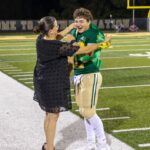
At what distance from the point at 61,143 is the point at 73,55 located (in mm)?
1432

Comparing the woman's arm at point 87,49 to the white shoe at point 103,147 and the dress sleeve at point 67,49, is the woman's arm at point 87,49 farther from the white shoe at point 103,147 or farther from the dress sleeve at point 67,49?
the white shoe at point 103,147

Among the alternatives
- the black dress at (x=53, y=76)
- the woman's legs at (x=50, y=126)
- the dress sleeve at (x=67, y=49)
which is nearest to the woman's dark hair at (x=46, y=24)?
the black dress at (x=53, y=76)

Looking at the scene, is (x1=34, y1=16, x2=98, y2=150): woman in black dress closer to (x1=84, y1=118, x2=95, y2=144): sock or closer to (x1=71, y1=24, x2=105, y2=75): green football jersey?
(x1=71, y1=24, x2=105, y2=75): green football jersey

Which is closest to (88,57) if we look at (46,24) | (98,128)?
(46,24)

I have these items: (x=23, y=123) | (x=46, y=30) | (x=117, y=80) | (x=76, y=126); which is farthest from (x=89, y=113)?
(x=117, y=80)

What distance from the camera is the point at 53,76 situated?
5.50m

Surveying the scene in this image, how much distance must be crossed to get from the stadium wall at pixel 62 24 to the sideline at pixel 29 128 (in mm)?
34302

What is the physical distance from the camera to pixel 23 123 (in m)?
7.67

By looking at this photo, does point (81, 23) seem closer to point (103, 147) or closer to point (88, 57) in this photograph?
point (88, 57)

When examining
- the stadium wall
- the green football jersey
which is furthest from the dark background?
the green football jersey

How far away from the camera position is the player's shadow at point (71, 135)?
250 inches

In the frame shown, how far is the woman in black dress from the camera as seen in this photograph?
543cm

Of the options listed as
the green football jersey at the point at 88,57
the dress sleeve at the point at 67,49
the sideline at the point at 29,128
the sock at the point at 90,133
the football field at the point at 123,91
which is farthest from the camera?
the football field at the point at 123,91

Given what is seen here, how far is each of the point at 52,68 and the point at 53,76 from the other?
90 millimetres
